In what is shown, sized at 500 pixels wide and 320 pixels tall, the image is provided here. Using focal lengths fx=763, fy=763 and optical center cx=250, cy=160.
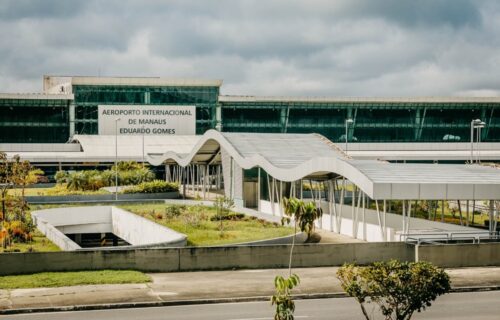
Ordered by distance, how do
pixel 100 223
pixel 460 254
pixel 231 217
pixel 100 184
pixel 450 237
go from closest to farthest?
pixel 460 254
pixel 450 237
pixel 231 217
pixel 100 223
pixel 100 184

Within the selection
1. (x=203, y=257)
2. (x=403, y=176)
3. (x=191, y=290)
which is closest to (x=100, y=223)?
(x=203, y=257)

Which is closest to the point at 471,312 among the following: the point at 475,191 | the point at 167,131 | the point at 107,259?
the point at 475,191

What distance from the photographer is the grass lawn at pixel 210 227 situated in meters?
40.6

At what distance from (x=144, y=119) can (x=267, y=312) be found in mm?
88144

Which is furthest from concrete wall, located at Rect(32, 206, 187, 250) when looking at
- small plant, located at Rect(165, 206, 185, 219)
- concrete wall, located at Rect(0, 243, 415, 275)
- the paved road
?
the paved road

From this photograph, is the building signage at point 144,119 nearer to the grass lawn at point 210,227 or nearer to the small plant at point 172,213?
the grass lawn at point 210,227

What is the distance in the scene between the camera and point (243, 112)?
11662cm

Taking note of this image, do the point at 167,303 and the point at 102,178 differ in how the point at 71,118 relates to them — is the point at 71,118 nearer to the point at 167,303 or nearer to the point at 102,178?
the point at 102,178

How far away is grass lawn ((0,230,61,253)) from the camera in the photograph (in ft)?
123

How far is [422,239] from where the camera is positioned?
3472cm

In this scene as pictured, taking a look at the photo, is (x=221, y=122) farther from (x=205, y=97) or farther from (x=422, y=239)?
(x=422, y=239)

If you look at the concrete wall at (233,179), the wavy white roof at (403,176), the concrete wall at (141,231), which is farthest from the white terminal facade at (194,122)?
the wavy white roof at (403,176)

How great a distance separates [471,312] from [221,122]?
92.1m

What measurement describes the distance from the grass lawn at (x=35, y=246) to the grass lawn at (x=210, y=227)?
7.13 metres
